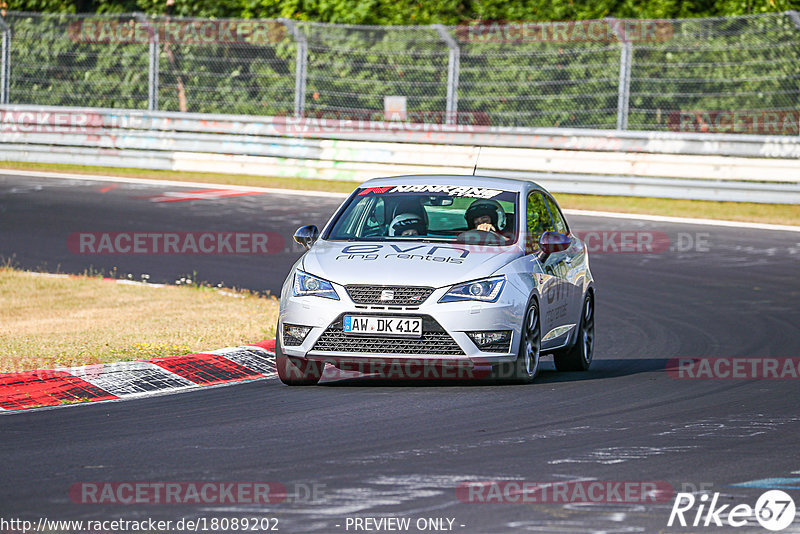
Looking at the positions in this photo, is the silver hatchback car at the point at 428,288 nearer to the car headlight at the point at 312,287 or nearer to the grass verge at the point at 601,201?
the car headlight at the point at 312,287

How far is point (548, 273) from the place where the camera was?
10047mm

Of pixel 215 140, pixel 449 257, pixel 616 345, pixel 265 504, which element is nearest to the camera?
pixel 265 504

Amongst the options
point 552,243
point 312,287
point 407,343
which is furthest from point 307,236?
point 552,243

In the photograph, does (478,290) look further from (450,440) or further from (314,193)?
(314,193)

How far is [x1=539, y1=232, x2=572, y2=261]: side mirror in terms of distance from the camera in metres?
9.94

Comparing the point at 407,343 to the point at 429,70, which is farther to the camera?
the point at 429,70

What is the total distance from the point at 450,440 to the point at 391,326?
1.63 m

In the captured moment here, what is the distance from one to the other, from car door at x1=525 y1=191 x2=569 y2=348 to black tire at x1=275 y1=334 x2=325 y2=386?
167cm

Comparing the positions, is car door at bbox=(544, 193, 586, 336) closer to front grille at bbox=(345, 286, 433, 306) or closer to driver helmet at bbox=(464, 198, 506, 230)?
driver helmet at bbox=(464, 198, 506, 230)

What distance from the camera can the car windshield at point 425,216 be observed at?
32.8 feet

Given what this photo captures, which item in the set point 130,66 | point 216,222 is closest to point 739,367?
point 216,222

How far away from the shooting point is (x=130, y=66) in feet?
85.8

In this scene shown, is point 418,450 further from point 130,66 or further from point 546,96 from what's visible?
point 130,66

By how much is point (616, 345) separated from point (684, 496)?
19.5ft
